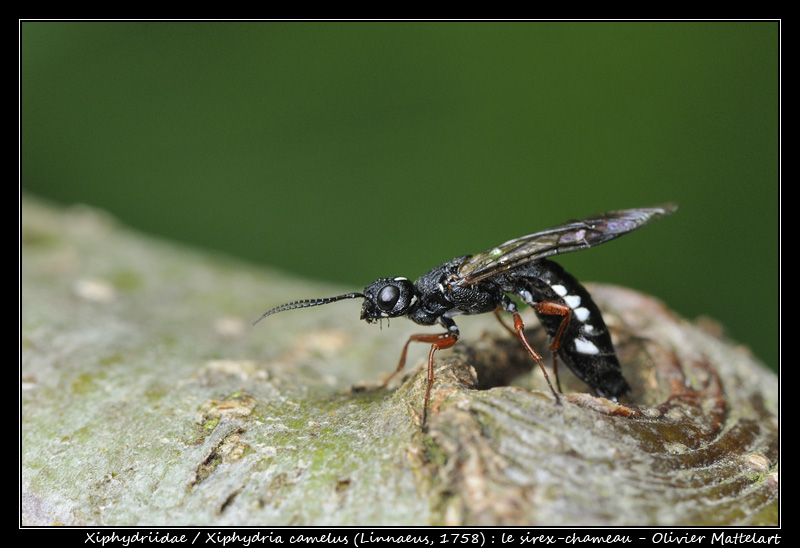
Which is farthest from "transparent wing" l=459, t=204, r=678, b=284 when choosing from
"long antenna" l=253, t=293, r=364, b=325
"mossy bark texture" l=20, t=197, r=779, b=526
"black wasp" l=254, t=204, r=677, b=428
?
"long antenna" l=253, t=293, r=364, b=325

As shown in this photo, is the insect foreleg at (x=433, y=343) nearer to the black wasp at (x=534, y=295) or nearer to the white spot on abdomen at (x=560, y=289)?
the black wasp at (x=534, y=295)

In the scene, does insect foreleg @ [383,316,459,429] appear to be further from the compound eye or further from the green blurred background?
the green blurred background

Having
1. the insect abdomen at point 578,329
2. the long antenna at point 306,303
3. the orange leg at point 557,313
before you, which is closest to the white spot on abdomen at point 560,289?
the insect abdomen at point 578,329

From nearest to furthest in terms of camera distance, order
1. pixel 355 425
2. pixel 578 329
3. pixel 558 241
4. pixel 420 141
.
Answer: pixel 355 425 → pixel 578 329 → pixel 558 241 → pixel 420 141

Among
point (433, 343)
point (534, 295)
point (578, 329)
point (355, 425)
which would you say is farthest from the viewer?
point (534, 295)

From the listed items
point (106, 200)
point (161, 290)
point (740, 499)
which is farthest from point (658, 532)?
point (106, 200)

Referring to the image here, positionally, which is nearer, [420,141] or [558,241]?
[558,241]

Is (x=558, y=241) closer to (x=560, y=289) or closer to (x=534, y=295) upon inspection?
(x=560, y=289)

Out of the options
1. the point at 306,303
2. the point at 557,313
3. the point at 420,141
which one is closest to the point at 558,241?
the point at 557,313
